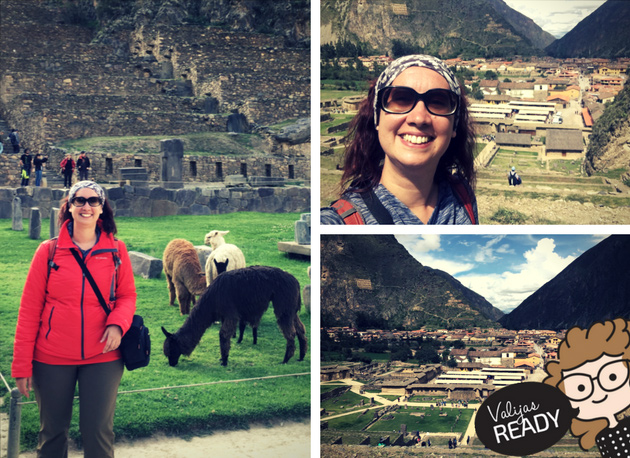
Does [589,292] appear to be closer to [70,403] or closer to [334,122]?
[334,122]

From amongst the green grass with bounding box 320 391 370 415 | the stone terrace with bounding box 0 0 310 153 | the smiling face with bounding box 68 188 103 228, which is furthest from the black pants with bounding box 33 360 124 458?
the stone terrace with bounding box 0 0 310 153

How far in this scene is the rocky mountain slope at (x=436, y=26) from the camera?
417 centimetres

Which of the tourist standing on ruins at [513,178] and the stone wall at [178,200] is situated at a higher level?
the tourist standing on ruins at [513,178]

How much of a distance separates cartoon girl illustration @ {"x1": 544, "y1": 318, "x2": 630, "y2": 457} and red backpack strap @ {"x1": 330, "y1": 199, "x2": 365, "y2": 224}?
1103mm

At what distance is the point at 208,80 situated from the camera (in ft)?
88.4

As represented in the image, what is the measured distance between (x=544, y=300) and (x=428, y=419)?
2.56 feet

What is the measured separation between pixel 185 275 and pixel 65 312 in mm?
3850

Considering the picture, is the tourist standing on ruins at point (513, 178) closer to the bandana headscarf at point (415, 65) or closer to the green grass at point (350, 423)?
the bandana headscarf at point (415, 65)

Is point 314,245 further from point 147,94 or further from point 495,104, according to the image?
point 147,94

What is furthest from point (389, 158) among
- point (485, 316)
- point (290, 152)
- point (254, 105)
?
point (254, 105)

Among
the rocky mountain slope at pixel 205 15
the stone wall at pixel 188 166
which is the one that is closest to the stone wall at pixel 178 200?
the stone wall at pixel 188 166

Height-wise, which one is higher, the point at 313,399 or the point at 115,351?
the point at 115,351

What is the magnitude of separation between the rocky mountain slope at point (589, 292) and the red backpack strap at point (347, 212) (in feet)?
3.00

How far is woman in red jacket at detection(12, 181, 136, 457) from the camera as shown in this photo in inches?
145
